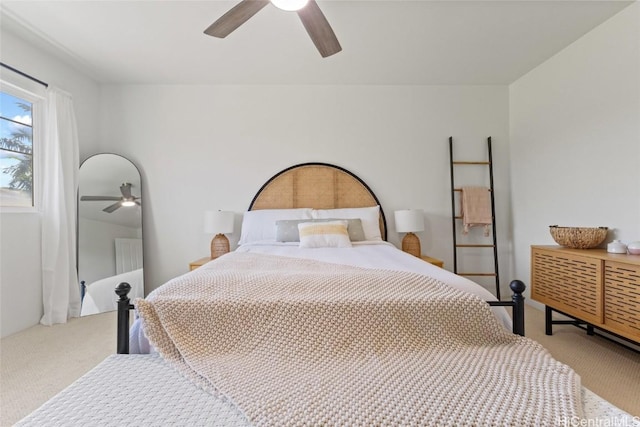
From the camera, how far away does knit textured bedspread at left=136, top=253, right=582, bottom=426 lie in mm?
927

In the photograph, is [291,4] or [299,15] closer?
[291,4]

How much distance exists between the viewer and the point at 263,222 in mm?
3357

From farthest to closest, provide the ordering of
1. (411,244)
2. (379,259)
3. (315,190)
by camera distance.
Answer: (315,190) < (411,244) < (379,259)

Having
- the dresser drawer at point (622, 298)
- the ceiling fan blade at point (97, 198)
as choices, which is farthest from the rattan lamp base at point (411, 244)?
the ceiling fan blade at point (97, 198)

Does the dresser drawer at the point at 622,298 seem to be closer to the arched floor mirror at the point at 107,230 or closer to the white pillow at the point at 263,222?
the white pillow at the point at 263,222

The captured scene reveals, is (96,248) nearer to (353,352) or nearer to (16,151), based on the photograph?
(16,151)

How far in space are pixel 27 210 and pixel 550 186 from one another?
5.03m

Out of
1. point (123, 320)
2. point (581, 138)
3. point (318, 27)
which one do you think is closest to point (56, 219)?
point (123, 320)

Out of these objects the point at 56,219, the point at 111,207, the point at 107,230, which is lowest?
the point at 107,230

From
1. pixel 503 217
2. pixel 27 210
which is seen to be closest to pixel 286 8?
pixel 27 210

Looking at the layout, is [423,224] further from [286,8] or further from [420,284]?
[286,8]

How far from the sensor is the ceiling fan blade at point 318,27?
6.08 ft

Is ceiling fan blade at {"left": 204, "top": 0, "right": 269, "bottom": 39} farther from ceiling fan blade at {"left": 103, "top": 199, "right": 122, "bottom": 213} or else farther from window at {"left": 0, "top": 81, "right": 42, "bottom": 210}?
ceiling fan blade at {"left": 103, "top": 199, "right": 122, "bottom": 213}

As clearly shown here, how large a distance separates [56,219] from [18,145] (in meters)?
0.72
